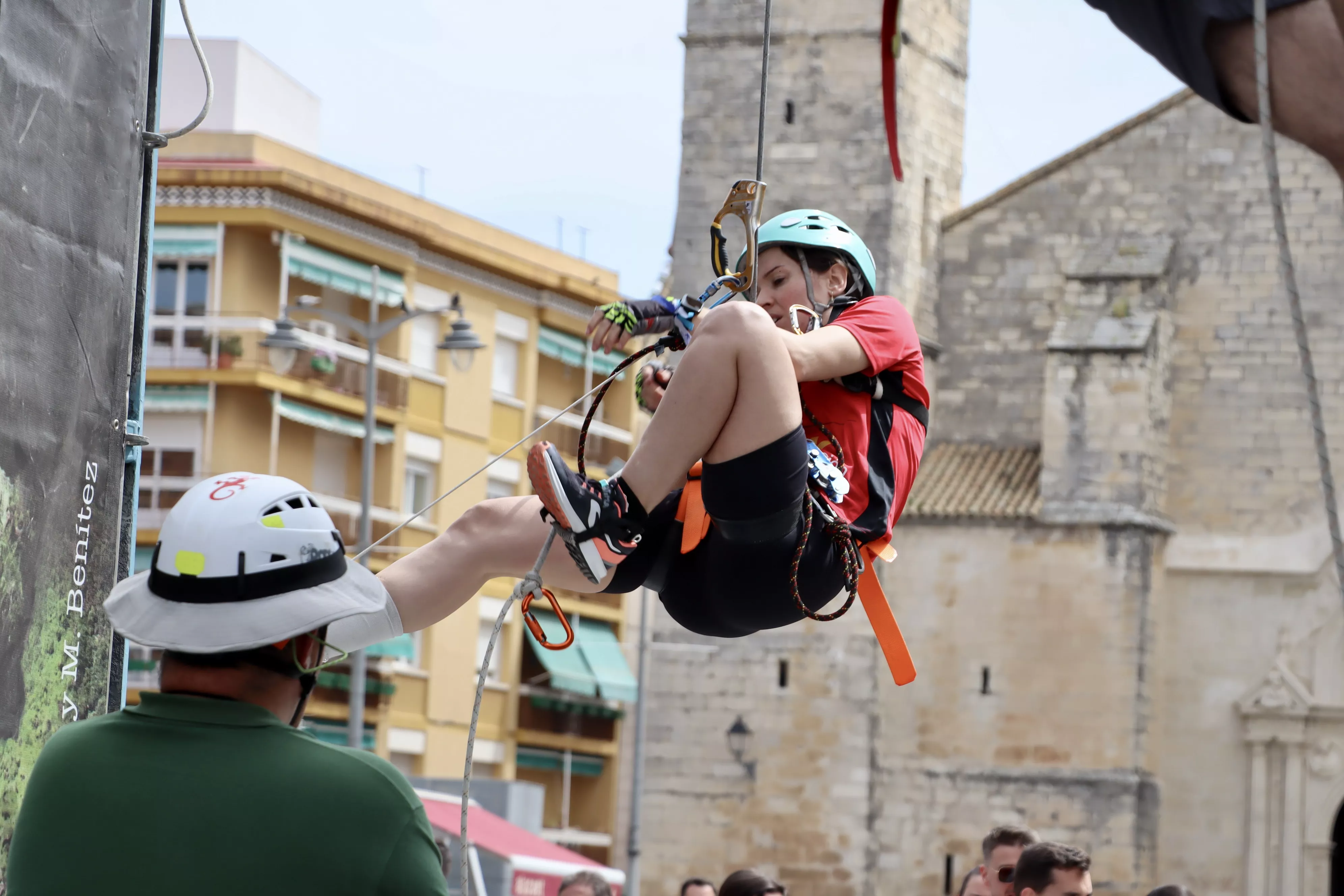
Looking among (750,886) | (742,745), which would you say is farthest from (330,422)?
(750,886)

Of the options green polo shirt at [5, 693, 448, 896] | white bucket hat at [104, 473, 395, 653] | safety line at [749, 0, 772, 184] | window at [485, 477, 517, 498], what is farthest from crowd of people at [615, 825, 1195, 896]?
window at [485, 477, 517, 498]

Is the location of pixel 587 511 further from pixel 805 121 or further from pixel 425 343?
pixel 425 343

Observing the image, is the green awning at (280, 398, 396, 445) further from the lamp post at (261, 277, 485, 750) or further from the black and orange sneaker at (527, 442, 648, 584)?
the black and orange sneaker at (527, 442, 648, 584)

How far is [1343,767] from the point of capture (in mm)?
A: 25531

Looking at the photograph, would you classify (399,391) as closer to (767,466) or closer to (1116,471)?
(1116,471)

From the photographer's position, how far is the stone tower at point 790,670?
84.8 ft

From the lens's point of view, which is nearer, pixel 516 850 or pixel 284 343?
pixel 284 343

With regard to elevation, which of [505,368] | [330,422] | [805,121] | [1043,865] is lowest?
[1043,865]

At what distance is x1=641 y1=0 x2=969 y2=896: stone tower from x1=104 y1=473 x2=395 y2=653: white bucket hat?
75.4 feet

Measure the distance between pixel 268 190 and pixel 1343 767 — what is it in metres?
16.0

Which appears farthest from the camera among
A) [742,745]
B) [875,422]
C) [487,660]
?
[742,745]

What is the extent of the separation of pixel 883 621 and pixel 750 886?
7.85 feet

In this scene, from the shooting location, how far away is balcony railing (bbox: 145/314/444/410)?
30.4 metres

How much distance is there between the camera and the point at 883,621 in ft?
16.8
